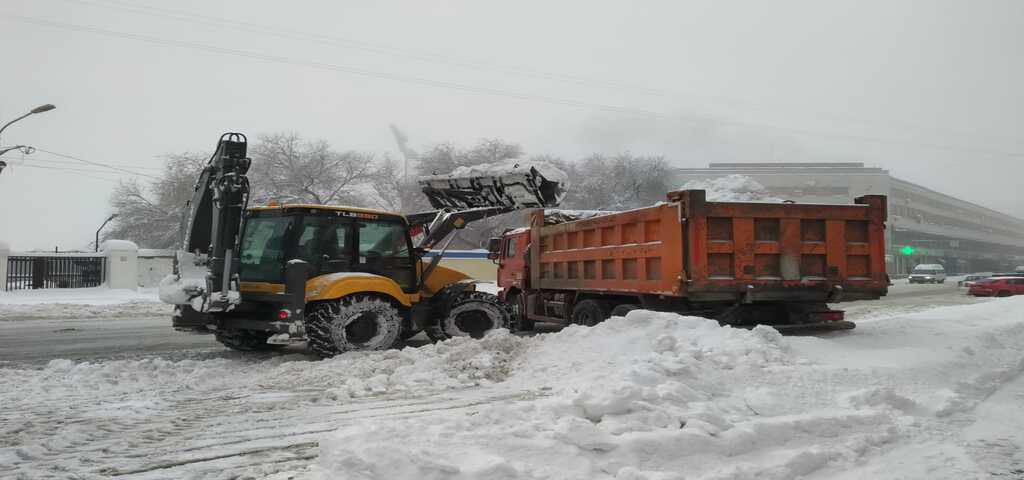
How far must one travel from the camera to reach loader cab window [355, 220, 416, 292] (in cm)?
920

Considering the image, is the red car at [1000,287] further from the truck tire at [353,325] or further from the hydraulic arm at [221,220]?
the hydraulic arm at [221,220]

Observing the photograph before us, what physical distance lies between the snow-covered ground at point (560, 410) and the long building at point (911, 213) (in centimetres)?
3931

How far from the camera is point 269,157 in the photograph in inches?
1748

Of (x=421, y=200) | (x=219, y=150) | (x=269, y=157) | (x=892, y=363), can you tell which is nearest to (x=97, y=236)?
(x=269, y=157)

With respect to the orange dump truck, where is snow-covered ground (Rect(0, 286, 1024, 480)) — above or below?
below

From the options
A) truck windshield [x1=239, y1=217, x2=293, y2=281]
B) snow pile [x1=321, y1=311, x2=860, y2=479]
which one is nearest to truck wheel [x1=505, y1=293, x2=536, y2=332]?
truck windshield [x1=239, y1=217, x2=293, y2=281]

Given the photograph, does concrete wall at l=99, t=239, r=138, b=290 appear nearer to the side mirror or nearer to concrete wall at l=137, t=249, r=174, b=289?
concrete wall at l=137, t=249, r=174, b=289

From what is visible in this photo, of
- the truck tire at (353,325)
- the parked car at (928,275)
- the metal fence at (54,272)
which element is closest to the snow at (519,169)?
the truck tire at (353,325)

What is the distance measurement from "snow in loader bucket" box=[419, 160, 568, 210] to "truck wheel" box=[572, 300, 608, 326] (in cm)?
165

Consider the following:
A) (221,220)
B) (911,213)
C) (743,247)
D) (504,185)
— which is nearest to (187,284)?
(221,220)

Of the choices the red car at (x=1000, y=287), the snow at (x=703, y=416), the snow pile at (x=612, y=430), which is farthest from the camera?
the red car at (x=1000, y=287)

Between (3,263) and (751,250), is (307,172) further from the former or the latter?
(751,250)

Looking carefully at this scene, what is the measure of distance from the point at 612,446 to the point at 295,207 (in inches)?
240

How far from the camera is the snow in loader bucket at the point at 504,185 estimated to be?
1011cm
